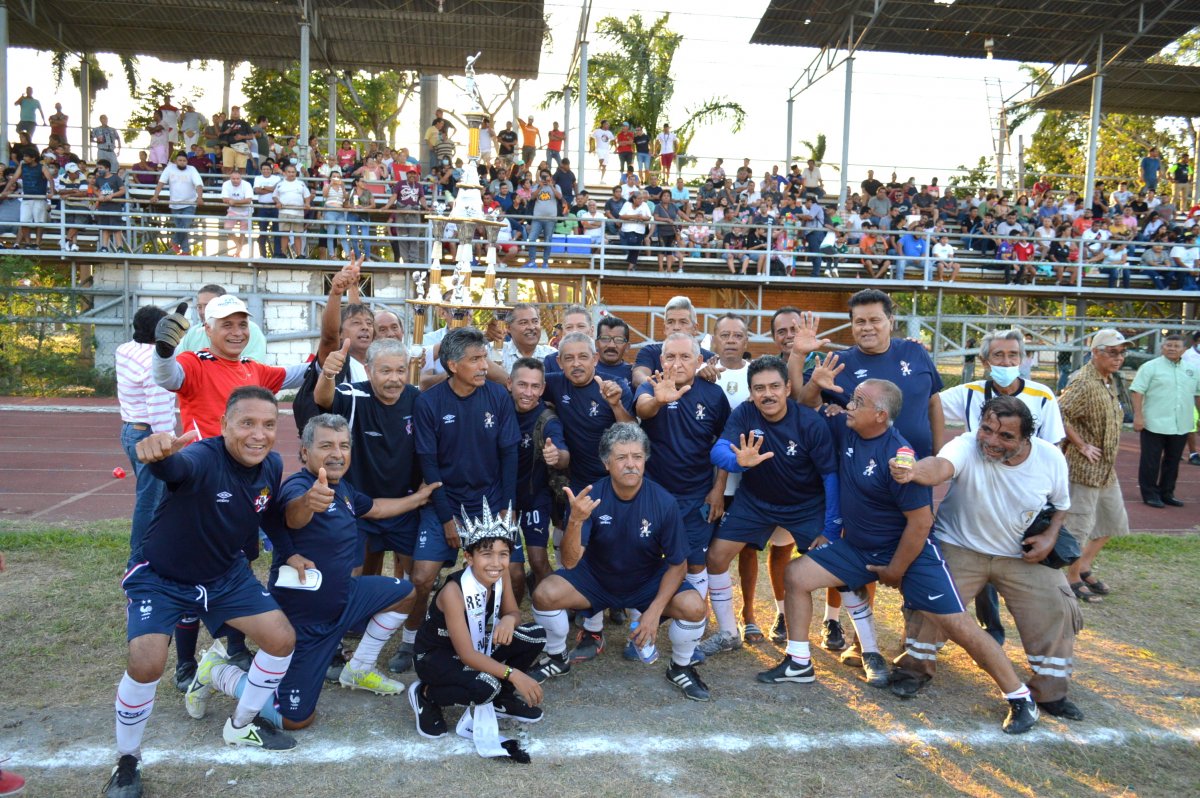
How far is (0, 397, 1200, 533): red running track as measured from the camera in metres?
8.80

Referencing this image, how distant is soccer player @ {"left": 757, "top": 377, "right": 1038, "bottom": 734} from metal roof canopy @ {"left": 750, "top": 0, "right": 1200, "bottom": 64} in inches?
708

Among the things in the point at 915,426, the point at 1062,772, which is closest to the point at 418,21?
the point at 915,426

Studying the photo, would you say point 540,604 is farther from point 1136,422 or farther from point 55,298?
point 55,298

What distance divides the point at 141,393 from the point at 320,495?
2.08 metres

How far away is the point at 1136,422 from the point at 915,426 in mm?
5576

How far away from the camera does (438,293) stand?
8.36 m

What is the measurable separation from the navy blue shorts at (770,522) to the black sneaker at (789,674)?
0.75 m

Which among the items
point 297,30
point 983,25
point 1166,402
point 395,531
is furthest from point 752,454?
point 983,25

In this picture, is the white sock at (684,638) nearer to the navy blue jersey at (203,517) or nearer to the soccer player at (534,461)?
the soccer player at (534,461)

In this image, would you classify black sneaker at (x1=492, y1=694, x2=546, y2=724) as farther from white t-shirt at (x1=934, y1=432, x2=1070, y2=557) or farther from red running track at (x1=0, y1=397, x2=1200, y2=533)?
red running track at (x1=0, y1=397, x2=1200, y2=533)

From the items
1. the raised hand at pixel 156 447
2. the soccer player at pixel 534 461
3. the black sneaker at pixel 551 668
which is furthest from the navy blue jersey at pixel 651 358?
the raised hand at pixel 156 447

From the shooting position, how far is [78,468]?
10.4 m

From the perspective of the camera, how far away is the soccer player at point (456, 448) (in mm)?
5270

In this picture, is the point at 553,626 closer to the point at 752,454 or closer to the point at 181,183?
the point at 752,454
